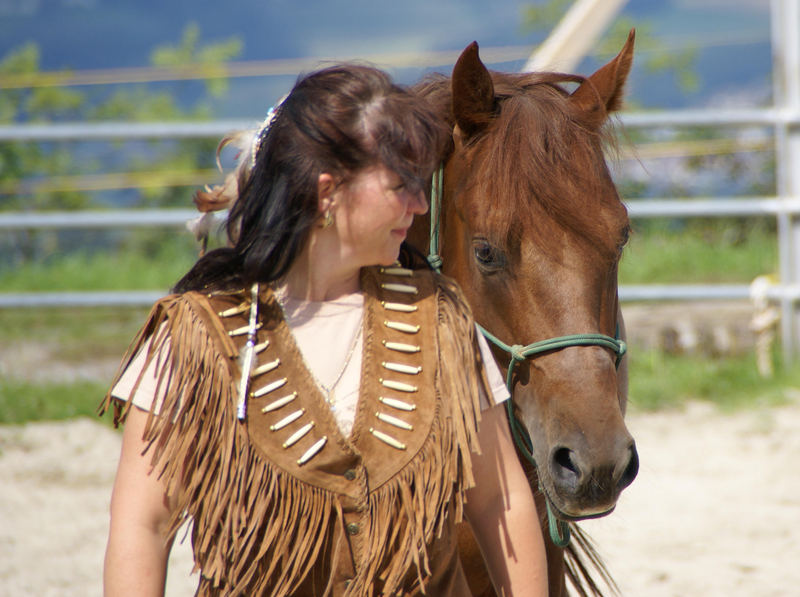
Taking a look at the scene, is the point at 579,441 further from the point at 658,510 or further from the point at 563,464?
the point at 658,510

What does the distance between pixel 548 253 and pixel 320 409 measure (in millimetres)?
526

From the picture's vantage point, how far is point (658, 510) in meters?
3.65

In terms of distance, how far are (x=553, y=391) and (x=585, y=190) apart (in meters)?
0.37

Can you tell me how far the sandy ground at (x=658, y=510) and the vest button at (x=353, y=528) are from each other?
1965 millimetres

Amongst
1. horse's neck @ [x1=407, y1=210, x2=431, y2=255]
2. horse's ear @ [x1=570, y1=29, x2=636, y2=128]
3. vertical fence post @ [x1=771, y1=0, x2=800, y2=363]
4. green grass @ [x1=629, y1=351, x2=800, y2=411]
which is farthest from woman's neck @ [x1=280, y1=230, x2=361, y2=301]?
vertical fence post @ [x1=771, y1=0, x2=800, y2=363]

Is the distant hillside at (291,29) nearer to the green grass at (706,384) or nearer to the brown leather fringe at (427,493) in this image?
the green grass at (706,384)

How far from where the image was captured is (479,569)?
5.94 feet

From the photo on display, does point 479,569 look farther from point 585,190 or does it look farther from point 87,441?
point 87,441

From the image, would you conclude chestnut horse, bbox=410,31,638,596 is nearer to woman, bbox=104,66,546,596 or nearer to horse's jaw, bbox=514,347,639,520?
horse's jaw, bbox=514,347,639,520

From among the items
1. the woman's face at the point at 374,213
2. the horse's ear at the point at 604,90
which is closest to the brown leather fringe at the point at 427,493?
the woman's face at the point at 374,213

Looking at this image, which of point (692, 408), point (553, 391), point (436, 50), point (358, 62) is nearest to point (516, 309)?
point (553, 391)

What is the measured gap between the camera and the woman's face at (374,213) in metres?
1.24

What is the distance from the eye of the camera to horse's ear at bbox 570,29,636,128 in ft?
5.74

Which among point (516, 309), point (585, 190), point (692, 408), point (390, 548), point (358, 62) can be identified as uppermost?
point (358, 62)
